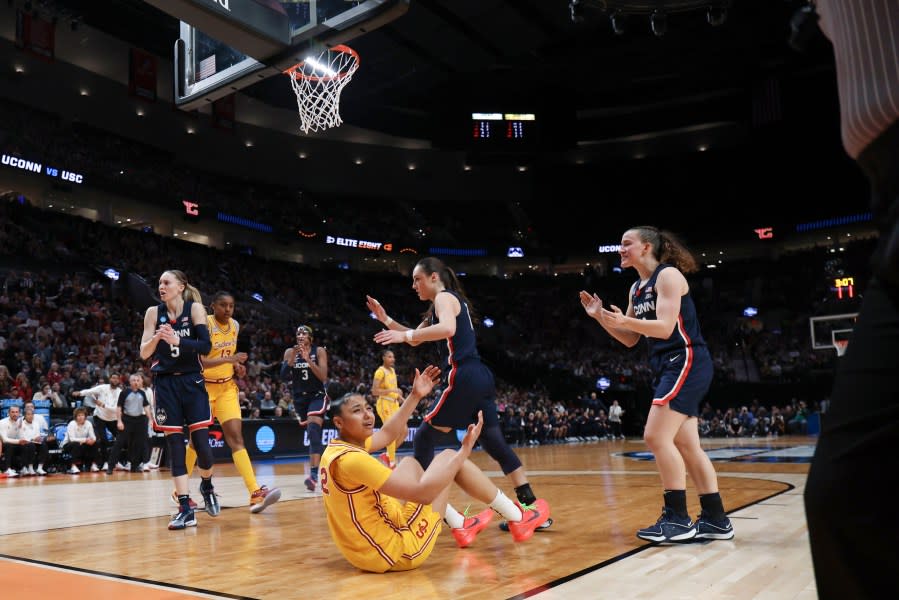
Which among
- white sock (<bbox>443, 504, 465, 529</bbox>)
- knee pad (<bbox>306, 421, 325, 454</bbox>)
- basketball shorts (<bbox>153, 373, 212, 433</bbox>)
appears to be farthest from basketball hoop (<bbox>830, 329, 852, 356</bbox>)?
basketball shorts (<bbox>153, 373, 212, 433</bbox>)

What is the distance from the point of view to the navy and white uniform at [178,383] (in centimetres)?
621

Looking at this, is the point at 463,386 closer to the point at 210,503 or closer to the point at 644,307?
the point at 644,307

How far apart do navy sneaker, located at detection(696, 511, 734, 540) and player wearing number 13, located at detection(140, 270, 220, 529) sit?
3813mm

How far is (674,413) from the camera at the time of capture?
4680 millimetres

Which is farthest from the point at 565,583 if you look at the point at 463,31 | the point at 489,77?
the point at 489,77

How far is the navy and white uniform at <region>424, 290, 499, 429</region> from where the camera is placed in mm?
4953

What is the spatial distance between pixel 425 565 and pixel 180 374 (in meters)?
3.07

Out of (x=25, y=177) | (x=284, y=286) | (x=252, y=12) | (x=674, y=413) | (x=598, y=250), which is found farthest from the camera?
(x=598, y=250)

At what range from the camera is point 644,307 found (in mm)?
5020

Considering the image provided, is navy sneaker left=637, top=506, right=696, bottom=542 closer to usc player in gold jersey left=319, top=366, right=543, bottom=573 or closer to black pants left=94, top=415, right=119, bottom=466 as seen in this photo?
usc player in gold jersey left=319, top=366, right=543, bottom=573

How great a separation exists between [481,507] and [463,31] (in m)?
18.9

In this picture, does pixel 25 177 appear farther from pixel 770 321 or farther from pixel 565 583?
pixel 770 321

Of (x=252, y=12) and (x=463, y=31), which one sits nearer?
(x=252, y=12)

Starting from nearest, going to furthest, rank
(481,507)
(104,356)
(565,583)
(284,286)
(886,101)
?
1. (886,101)
2. (565,583)
3. (481,507)
4. (104,356)
5. (284,286)
